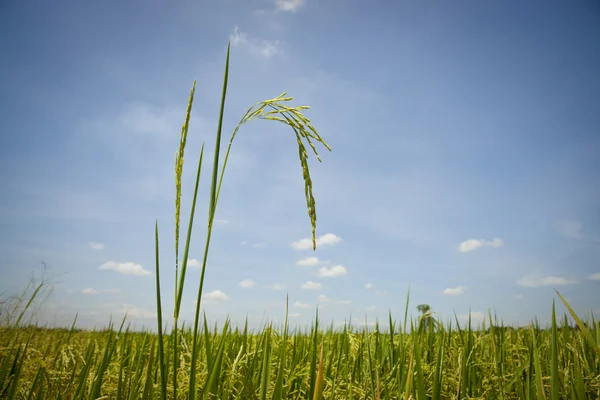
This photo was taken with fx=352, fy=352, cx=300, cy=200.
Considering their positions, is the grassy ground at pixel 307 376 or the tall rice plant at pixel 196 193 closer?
the tall rice plant at pixel 196 193

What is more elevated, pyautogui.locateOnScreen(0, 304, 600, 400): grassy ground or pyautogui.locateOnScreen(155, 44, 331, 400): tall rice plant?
pyautogui.locateOnScreen(155, 44, 331, 400): tall rice plant

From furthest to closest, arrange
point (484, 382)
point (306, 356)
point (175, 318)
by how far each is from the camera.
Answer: point (306, 356) < point (484, 382) < point (175, 318)

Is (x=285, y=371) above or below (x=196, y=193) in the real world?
below

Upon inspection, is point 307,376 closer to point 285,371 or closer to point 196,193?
point 285,371

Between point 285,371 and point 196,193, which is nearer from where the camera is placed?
point 196,193

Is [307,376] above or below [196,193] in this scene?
below

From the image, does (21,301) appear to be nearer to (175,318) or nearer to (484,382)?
(175,318)

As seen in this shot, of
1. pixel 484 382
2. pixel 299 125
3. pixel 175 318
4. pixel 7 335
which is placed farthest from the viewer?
pixel 7 335

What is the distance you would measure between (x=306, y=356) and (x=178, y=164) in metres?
2.47

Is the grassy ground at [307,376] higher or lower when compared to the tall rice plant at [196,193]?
lower

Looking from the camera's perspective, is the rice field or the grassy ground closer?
the rice field

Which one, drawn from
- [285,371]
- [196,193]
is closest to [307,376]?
[285,371]

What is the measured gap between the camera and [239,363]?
7.44 feet

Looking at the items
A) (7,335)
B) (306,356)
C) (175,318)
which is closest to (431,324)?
(306,356)
